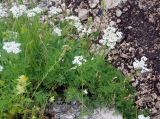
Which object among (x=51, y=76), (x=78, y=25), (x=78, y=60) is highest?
(x=78, y=25)

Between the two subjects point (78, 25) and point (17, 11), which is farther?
point (78, 25)

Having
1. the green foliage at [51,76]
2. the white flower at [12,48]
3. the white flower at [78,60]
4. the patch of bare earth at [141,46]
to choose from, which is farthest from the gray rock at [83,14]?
the white flower at [12,48]

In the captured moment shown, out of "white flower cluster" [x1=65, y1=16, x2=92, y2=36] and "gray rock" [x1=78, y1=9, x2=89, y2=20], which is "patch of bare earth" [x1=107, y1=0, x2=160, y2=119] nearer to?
"gray rock" [x1=78, y1=9, x2=89, y2=20]

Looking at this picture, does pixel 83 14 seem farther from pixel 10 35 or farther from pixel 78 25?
pixel 10 35

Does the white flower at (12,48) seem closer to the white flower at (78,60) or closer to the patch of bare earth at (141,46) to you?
the white flower at (78,60)

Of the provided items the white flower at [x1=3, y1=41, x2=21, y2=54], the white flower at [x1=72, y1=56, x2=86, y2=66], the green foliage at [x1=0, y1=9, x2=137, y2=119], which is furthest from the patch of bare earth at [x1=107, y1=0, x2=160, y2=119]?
the white flower at [x1=3, y1=41, x2=21, y2=54]

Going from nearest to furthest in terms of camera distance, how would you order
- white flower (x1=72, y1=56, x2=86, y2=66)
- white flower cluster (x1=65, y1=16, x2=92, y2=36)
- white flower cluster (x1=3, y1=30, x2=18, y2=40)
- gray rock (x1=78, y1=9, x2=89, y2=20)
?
white flower (x1=72, y1=56, x2=86, y2=66) → white flower cluster (x1=3, y1=30, x2=18, y2=40) → white flower cluster (x1=65, y1=16, x2=92, y2=36) → gray rock (x1=78, y1=9, x2=89, y2=20)

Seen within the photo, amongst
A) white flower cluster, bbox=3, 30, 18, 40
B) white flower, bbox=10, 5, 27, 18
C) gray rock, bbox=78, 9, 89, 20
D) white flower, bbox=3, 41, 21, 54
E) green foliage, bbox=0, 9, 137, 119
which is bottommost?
A: green foliage, bbox=0, 9, 137, 119

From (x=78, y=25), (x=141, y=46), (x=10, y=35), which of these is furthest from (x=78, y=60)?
(x=141, y=46)
